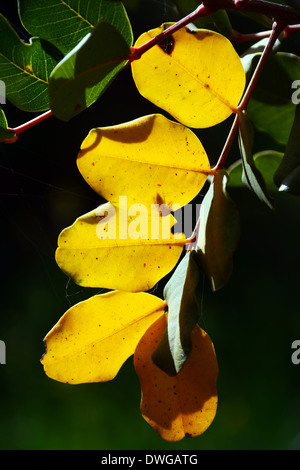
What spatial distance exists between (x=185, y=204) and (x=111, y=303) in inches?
3.0

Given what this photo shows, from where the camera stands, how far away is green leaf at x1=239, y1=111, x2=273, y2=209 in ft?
1.04

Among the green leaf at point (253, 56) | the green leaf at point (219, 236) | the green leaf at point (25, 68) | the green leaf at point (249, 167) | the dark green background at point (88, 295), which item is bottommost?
the dark green background at point (88, 295)

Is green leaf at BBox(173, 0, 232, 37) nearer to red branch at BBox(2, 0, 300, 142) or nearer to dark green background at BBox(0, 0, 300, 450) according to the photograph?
red branch at BBox(2, 0, 300, 142)

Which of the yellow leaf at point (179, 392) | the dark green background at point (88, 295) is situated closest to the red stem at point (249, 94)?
the yellow leaf at point (179, 392)

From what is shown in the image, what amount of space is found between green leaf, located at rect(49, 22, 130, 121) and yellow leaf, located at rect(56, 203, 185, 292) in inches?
2.8

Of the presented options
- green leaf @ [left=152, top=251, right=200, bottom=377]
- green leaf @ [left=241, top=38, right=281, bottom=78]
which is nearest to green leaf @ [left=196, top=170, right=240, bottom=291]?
green leaf @ [left=152, top=251, right=200, bottom=377]

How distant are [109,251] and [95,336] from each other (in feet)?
0.17

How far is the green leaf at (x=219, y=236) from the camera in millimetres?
293

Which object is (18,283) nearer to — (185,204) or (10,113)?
(10,113)

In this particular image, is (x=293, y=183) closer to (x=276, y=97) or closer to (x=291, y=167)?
(x=291, y=167)

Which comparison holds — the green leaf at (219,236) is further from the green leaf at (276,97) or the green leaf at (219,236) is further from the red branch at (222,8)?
the green leaf at (276,97)

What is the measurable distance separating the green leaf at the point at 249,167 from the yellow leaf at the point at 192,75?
0.06 ft

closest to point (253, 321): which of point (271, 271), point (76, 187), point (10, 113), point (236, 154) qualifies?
point (271, 271)


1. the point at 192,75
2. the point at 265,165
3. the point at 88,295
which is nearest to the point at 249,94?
the point at 192,75
